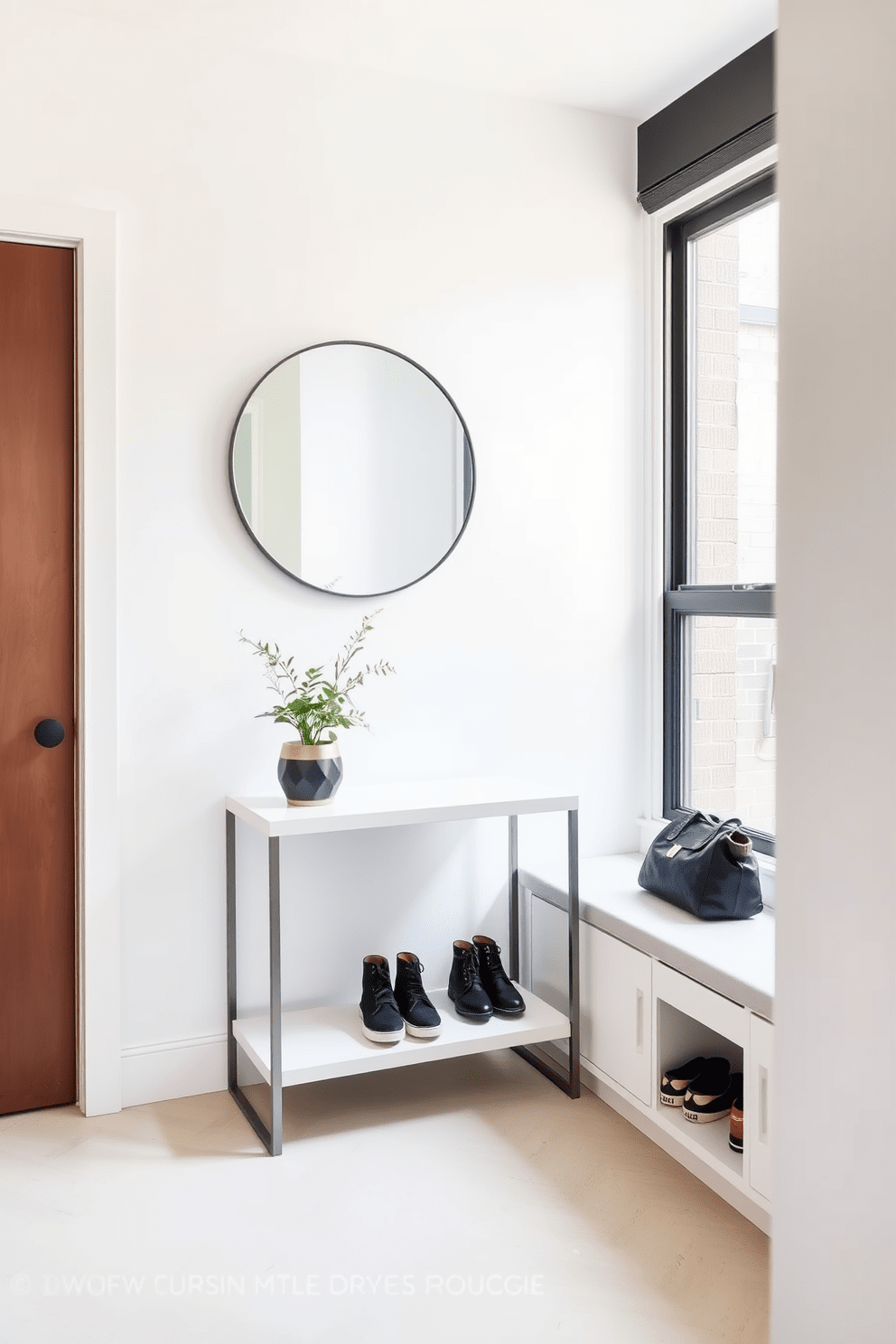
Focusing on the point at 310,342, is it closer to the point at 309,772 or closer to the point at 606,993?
the point at 309,772

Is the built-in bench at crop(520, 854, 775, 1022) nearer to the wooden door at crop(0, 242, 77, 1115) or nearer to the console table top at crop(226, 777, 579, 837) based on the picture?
the console table top at crop(226, 777, 579, 837)

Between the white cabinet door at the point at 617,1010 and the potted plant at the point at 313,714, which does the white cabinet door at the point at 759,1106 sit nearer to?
the white cabinet door at the point at 617,1010

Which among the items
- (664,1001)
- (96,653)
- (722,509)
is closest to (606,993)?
(664,1001)

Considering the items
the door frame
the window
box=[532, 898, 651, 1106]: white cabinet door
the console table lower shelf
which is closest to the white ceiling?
the window

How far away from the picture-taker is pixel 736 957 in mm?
2043

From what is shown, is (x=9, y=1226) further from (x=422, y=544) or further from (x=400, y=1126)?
(x=422, y=544)

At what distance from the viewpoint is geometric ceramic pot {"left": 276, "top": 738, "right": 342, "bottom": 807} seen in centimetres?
228

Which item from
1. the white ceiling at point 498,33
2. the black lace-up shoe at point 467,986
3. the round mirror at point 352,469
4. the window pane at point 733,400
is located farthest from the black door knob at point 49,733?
the window pane at point 733,400

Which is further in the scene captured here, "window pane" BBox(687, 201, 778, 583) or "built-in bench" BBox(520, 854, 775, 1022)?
"window pane" BBox(687, 201, 778, 583)

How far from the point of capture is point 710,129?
2.59m

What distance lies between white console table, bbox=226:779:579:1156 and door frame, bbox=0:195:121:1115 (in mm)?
271

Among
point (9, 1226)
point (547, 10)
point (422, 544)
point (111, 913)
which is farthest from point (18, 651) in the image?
point (547, 10)

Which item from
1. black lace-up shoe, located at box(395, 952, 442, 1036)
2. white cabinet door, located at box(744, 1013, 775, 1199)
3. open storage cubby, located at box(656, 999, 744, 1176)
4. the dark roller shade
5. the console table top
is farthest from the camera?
the dark roller shade

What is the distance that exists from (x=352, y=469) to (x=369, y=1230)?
5.33 feet
